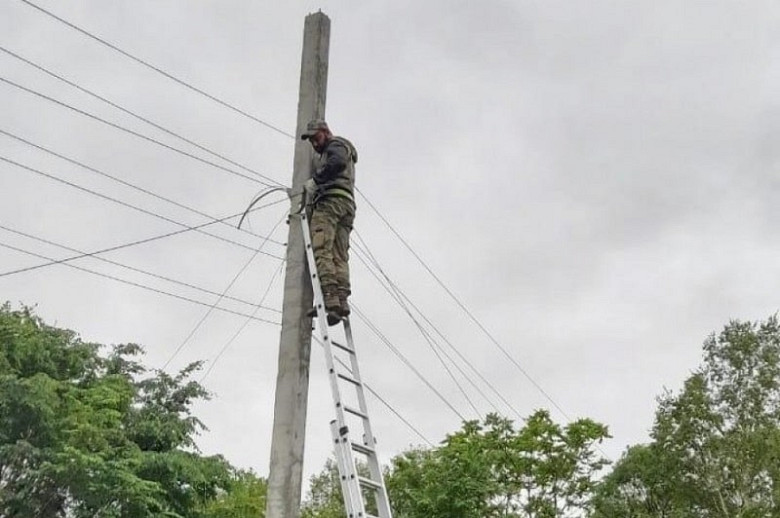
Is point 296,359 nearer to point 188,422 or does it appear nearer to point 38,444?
point 38,444

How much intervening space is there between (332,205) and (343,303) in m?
0.77

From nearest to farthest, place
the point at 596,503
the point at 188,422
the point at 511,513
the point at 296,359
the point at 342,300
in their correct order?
the point at 296,359 < the point at 342,300 < the point at 188,422 < the point at 511,513 < the point at 596,503

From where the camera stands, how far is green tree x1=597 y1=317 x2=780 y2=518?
23984mm

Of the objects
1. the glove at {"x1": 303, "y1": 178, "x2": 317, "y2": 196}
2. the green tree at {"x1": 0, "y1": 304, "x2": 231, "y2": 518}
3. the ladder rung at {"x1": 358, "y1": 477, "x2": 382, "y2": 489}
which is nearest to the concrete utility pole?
the glove at {"x1": 303, "y1": 178, "x2": 317, "y2": 196}

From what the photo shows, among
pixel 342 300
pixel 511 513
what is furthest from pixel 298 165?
pixel 511 513

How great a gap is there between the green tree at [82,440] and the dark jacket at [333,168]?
1015cm

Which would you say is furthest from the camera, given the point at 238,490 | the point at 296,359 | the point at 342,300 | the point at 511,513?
the point at 511,513

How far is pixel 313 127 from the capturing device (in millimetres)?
5766

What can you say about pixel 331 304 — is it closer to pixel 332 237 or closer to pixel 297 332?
pixel 297 332

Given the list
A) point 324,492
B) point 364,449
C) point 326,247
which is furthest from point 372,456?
point 324,492

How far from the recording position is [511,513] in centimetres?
2372

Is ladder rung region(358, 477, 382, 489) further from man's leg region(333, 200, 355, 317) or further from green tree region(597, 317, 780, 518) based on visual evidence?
green tree region(597, 317, 780, 518)

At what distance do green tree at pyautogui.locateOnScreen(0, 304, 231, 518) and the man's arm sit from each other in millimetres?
10164

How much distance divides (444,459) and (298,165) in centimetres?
1693
